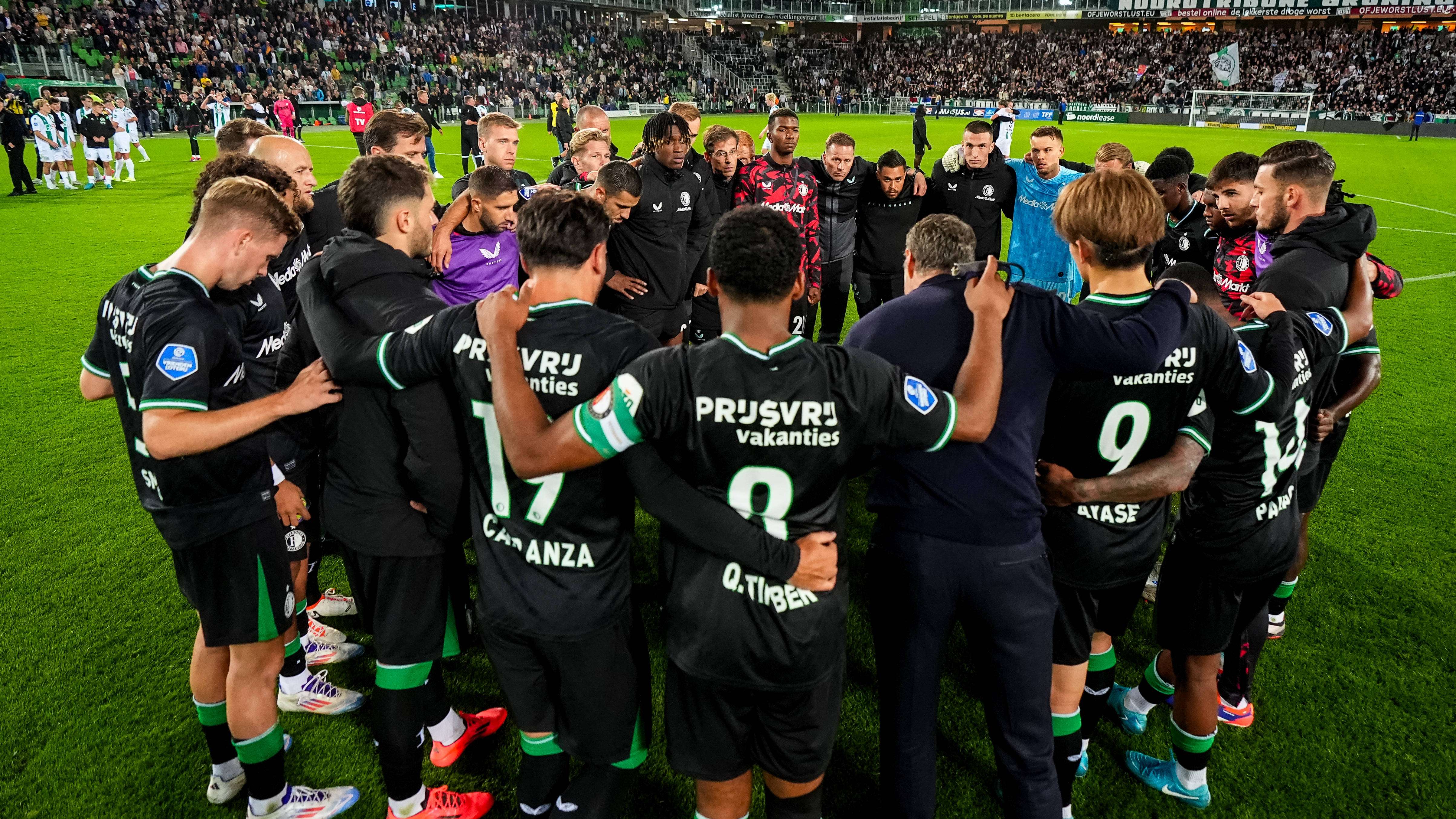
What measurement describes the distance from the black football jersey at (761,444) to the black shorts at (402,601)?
1.05m

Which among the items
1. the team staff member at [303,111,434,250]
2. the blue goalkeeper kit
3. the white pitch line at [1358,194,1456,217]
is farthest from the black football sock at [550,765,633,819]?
the white pitch line at [1358,194,1456,217]

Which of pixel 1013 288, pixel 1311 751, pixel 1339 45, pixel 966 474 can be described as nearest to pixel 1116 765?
pixel 1311 751

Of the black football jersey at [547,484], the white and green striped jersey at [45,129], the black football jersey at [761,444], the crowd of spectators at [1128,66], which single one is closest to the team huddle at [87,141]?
the white and green striped jersey at [45,129]

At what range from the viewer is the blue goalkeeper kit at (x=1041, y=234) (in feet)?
23.5

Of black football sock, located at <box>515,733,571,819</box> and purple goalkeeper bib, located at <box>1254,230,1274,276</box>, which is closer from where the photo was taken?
black football sock, located at <box>515,733,571,819</box>

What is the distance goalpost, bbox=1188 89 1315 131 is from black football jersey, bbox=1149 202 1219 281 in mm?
43523

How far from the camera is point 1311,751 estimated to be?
3.48m

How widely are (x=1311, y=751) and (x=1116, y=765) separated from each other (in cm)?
86

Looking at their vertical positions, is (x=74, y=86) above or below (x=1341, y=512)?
above

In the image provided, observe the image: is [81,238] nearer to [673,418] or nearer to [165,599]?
[165,599]

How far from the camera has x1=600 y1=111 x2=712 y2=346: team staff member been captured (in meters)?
6.42

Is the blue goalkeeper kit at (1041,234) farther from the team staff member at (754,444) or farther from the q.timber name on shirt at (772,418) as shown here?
the q.timber name on shirt at (772,418)

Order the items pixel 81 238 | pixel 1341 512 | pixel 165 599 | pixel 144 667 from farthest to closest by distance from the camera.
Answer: pixel 81 238, pixel 1341 512, pixel 165 599, pixel 144 667

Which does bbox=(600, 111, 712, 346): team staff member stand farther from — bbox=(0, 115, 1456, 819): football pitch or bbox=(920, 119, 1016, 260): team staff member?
bbox=(920, 119, 1016, 260): team staff member
